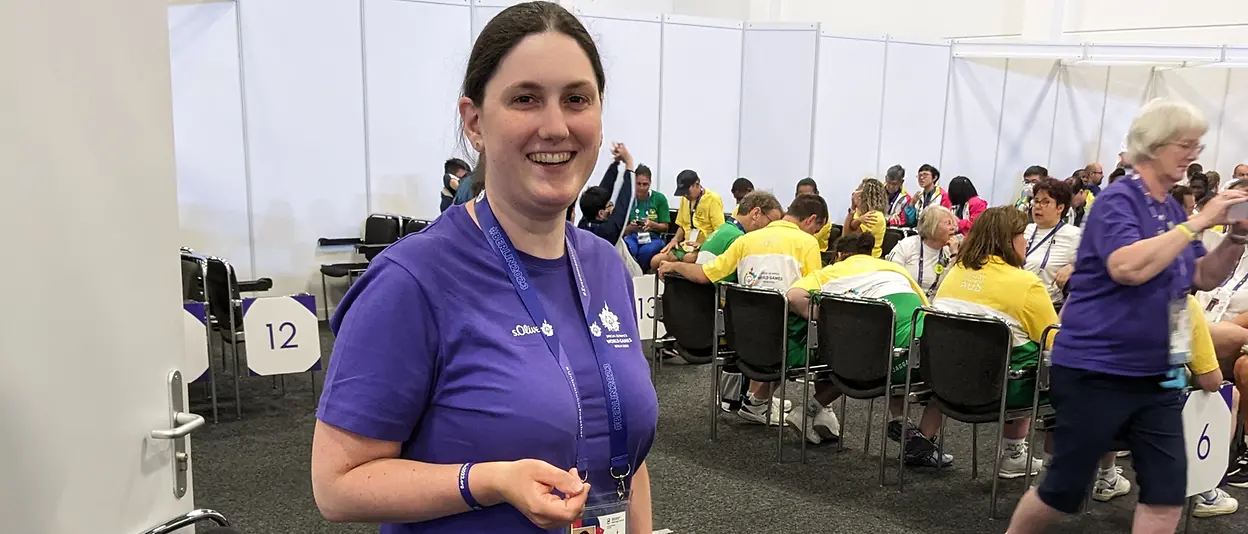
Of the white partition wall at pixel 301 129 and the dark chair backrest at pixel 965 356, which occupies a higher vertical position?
the white partition wall at pixel 301 129

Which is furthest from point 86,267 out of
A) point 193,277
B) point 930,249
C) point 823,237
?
point 823,237

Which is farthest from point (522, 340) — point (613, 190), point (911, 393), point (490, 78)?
point (613, 190)

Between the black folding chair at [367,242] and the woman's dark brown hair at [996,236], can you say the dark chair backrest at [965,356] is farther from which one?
the black folding chair at [367,242]

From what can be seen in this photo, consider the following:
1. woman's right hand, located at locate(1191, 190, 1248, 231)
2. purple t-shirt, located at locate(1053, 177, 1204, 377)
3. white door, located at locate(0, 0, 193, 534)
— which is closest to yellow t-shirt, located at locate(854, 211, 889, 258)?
purple t-shirt, located at locate(1053, 177, 1204, 377)

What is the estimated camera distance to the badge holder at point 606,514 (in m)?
1.09

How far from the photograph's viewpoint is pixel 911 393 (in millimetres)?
4035

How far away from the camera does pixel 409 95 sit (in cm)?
785

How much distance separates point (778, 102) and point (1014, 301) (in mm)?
6504

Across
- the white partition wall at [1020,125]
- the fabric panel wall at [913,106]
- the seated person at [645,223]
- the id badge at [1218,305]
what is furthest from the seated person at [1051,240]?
the white partition wall at [1020,125]

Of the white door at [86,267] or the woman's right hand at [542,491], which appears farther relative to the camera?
the white door at [86,267]

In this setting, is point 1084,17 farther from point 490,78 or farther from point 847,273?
point 490,78

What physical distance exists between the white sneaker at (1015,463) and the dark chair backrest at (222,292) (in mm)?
4031

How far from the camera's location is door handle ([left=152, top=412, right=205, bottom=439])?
1466 millimetres

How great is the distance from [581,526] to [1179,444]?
2086 mm
